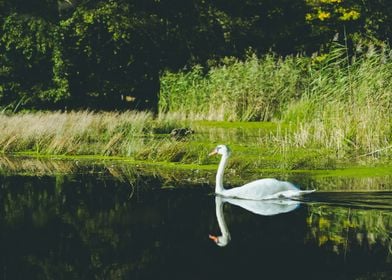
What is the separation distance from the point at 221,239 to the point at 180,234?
0.48 metres

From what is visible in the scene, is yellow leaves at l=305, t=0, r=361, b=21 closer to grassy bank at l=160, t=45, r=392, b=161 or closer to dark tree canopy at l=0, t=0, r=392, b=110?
dark tree canopy at l=0, t=0, r=392, b=110

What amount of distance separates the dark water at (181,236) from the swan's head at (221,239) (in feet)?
0.20

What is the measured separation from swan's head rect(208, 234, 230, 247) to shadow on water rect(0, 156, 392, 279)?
0.20 feet

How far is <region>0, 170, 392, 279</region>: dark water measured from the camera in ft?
27.7

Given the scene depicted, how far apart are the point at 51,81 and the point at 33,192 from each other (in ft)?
58.5

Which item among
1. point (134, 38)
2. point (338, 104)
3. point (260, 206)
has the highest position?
point (134, 38)

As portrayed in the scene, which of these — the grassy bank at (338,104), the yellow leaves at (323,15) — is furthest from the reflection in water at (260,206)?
the yellow leaves at (323,15)

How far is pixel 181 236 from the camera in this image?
9914mm

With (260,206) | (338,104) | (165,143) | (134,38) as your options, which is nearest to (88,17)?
(134,38)

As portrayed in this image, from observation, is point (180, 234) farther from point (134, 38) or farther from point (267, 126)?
point (134, 38)

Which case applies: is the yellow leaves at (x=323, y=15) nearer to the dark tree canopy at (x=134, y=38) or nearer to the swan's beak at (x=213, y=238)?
the dark tree canopy at (x=134, y=38)

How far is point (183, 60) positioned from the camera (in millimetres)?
33875

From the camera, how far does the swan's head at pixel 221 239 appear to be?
9.55m

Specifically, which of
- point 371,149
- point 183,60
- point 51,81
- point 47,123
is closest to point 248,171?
point 371,149
